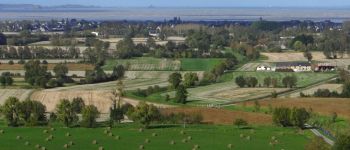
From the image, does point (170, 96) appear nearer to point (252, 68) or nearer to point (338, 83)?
point (338, 83)

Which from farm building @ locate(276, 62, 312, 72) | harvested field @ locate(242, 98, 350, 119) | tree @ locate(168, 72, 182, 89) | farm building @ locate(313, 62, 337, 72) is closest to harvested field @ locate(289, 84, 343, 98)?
harvested field @ locate(242, 98, 350, 119)

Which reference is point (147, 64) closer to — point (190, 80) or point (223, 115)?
point (190, 80)

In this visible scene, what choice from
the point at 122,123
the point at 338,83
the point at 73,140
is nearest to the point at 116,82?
the point at 338,83

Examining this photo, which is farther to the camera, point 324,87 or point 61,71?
point 61,71

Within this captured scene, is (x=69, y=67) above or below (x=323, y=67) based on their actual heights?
below

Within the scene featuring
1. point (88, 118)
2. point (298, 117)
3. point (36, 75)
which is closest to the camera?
point (298, 117)

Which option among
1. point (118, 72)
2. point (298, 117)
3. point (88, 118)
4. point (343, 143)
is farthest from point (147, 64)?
point (343, 143)

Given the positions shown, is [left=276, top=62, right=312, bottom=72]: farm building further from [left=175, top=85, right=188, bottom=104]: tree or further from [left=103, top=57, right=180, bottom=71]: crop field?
[left=175, top=85, right=188, bottom=104]: tree
